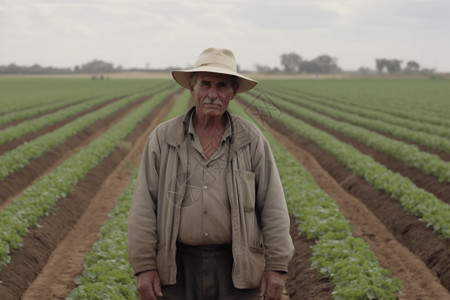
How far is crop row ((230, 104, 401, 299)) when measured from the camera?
5840 mm

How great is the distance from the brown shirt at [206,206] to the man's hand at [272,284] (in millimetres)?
338

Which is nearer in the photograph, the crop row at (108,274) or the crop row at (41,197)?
the crop row at (108,274)

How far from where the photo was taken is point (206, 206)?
3.05m

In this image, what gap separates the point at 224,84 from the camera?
324 centimetres

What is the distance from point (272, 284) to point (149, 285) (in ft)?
2.55

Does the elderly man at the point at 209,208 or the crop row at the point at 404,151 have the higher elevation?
the elderly man at the point at 209,208

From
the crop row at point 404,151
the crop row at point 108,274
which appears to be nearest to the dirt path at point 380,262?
the crop row at point 108,274

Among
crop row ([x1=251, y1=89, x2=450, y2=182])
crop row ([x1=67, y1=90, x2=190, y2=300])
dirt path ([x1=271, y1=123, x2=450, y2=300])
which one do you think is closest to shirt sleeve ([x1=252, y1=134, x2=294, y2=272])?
crop row ([x1=67, y1=90, x2=190, y2=300])

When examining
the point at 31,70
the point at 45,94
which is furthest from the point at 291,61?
the point at 45,94

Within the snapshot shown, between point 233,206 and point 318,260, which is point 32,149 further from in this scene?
point 233,206

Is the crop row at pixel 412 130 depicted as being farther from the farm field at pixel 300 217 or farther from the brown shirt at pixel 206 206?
the brown shirt at pixel 206 206

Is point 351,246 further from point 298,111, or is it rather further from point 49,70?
point 49,70

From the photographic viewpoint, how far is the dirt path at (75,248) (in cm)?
679

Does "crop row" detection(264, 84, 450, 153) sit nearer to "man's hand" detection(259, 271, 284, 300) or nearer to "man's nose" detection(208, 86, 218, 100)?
"man's hand" detection(259, 271, 284, 300)
